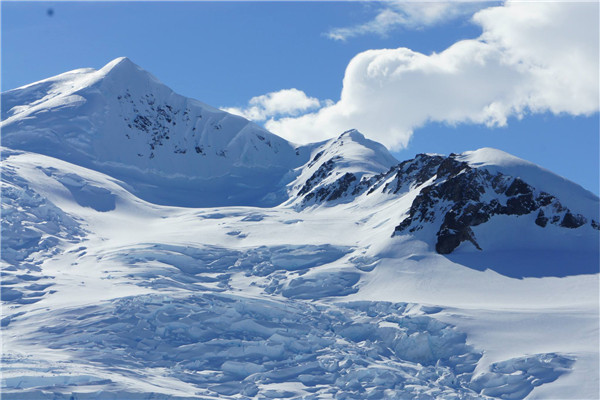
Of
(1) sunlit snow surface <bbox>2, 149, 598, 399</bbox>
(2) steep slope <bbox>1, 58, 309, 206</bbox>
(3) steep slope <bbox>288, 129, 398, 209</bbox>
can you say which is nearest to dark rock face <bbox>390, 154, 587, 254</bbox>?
(1) sunlit snow surface <bbox>2, 149, 598, 399</bbox>

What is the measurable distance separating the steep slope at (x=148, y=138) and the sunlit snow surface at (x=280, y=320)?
3641 centimetres

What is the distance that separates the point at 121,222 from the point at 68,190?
311 inches

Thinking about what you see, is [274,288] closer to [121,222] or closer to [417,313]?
[417,313]

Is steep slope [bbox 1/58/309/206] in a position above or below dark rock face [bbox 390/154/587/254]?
above

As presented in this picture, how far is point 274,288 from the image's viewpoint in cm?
4081

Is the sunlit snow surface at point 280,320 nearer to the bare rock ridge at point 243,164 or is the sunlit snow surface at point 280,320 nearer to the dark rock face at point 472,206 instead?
the dark rock face at point 472,206

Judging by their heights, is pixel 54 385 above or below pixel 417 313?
below

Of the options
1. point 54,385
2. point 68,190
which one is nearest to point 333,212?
point 68,190

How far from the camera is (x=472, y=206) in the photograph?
46.1 m

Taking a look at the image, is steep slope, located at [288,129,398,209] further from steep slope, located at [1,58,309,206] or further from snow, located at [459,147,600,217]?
snow, located at [459,147,600,217]

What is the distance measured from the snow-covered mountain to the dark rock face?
0.12 m

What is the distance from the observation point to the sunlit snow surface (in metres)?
27.8

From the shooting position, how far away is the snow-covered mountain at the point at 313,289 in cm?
2842

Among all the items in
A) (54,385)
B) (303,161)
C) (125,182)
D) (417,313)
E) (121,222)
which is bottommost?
(54,385)
